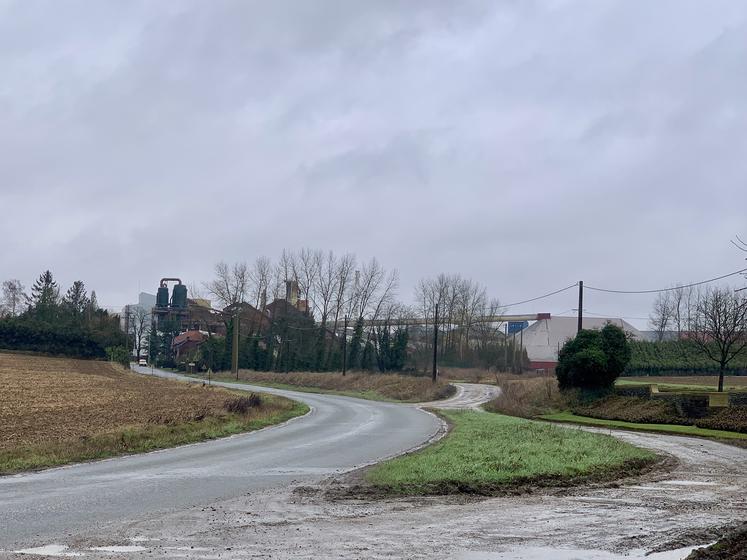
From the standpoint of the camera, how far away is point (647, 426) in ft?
110

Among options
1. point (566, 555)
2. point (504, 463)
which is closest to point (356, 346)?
point (504, 463)

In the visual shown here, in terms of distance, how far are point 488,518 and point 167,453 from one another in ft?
40.3

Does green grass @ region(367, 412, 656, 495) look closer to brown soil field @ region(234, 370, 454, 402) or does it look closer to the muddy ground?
the muddy ground

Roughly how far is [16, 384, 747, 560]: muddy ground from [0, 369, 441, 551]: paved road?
797 mm

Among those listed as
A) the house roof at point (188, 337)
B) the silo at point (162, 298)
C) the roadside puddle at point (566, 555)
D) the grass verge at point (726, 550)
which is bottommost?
the roadside puddle at point (566, 555)

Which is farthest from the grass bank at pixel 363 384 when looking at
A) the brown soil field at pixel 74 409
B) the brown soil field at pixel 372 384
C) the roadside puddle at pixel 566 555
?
the roadside puddle at pixel 566 555

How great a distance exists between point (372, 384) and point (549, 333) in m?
46.2

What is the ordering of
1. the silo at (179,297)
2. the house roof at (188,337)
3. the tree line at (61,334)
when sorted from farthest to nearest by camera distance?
the silo at (179,297) → the house roof at (188,337) → the tree line at (61,334)

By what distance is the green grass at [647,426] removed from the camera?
28.8m

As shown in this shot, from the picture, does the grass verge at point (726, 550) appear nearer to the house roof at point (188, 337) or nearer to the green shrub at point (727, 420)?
the green shrub at point (727, 420)

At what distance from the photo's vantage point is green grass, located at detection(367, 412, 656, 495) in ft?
48.1

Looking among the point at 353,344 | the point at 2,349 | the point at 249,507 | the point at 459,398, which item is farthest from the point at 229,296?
the point at 249,507

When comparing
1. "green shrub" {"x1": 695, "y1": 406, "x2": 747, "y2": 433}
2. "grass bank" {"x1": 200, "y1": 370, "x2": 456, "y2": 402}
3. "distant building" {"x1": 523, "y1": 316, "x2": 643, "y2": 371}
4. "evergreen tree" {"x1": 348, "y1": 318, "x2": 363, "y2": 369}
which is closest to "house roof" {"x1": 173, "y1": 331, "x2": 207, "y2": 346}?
"grass bank" {"x1": 200, "y1": 370, "x2": 456, "y2": 402}

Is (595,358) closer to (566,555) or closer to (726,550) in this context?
(726,550)
